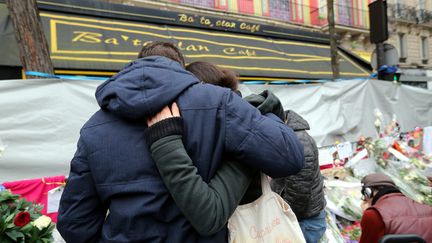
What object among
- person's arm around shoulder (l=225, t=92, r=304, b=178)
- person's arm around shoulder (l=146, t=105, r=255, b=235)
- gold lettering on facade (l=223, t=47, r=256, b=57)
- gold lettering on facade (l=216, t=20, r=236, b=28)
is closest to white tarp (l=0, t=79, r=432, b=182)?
person's arm around shoulder (l=146, t=105, r=255, b=235)

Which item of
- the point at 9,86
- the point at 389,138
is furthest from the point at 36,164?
the point at 389,138

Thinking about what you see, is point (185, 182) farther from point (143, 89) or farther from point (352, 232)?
point (352, 232)

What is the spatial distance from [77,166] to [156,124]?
337mm

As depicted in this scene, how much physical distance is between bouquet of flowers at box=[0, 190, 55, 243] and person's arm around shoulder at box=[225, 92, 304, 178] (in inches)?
50.7

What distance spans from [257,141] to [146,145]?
1.14ft

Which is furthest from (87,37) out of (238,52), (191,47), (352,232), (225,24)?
(352,232)

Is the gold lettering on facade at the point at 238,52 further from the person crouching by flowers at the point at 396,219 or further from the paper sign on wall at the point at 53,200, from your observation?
the person crouching by flowers at the point at 396,219

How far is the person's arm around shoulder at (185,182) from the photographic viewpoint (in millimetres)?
1032

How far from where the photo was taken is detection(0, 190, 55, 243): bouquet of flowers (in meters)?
1.74

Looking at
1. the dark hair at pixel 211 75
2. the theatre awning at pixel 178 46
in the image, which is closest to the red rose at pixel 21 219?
the dark hair at pixel 211 75

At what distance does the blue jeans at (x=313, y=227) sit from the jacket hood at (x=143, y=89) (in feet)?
5.52

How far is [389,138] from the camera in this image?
15.3 feet

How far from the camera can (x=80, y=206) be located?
1213 mm

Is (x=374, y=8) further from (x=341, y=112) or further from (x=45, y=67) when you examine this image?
(x=45, y=67)
